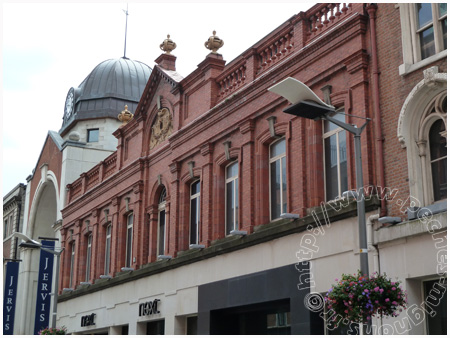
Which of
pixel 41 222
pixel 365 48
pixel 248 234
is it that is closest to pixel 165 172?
pixel 248 234

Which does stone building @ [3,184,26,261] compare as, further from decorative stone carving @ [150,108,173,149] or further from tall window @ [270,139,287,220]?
tall window @ [270,139,287,220]

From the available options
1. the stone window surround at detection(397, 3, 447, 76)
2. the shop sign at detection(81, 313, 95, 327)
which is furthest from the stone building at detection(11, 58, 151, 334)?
the stone window surround at detection(397, 3, 447, 76)

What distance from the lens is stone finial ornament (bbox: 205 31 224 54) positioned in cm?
2398

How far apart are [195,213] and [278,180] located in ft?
16.0

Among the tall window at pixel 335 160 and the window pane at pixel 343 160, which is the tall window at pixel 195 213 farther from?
the window pane at pixel 343 160

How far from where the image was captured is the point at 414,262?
1418 centimetres

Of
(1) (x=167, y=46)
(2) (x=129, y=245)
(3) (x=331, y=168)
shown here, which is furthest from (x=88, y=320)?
(3) (x=331, y=168)

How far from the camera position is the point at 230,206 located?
71.9 ft

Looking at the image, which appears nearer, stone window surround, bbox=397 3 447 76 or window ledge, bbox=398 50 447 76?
window ledge, bbox=398 50 447 76

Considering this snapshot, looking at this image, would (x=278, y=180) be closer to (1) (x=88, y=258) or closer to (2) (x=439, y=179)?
(2) (x=439, y=179)

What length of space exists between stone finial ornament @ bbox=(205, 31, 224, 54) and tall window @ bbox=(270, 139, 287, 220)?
209 inches

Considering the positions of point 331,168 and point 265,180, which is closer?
point 331,168

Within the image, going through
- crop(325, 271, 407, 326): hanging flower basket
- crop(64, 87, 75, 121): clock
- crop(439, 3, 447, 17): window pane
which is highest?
crop(64, 87, 75, 121): clock

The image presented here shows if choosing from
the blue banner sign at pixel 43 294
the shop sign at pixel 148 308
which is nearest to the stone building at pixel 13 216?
the blue banner sign at pixel 43 294
